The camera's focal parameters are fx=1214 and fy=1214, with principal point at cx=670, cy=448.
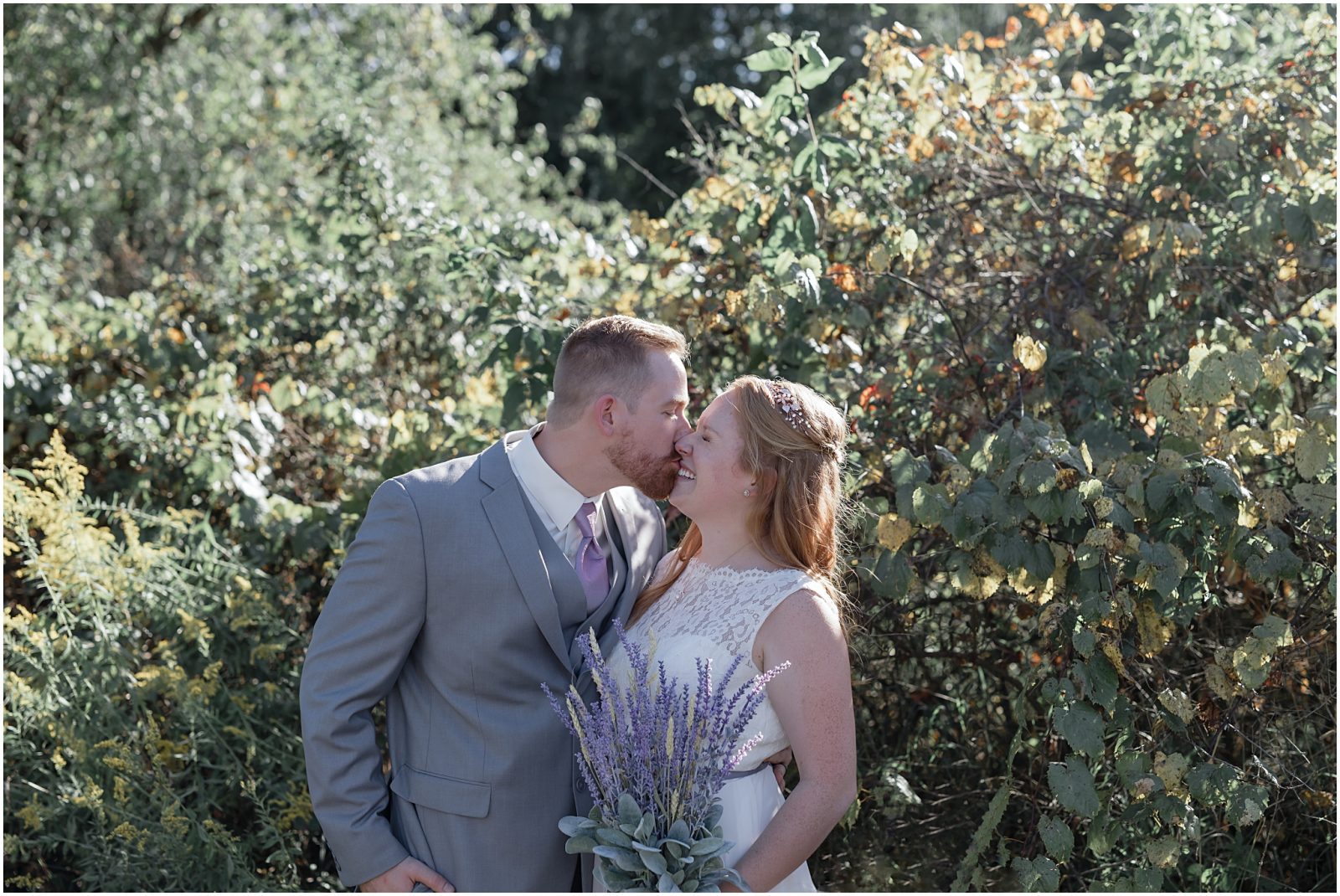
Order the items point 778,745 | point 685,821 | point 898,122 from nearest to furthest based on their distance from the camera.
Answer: point 685,821, point 778,745, point 898,122

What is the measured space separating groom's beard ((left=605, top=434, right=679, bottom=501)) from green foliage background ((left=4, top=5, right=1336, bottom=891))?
0.64 m

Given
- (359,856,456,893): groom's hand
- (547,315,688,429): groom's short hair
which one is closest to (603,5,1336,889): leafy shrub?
(547,315,688,429): groom's short hair

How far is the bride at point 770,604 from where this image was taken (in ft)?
7.86

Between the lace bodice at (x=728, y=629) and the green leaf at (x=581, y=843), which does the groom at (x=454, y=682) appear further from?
the green leaf at (x=581, y=843)

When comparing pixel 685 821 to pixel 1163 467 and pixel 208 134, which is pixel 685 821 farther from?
pixel 208 134

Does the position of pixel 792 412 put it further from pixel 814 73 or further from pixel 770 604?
pixel 814 73

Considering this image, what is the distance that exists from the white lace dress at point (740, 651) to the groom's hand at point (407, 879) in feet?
1.84

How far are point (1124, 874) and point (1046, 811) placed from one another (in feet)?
1.09

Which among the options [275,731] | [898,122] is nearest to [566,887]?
[275,731]

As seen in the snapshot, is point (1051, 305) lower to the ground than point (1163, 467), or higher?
higher

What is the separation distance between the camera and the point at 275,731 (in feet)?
12.6

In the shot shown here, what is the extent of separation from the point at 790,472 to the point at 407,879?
117 cm

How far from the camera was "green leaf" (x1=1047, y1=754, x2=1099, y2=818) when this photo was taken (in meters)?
2.76

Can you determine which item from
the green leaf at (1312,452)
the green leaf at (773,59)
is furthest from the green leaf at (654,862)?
the green leaf at (773,59)
